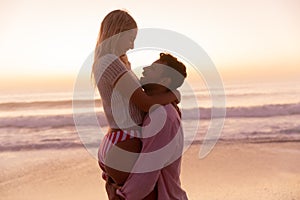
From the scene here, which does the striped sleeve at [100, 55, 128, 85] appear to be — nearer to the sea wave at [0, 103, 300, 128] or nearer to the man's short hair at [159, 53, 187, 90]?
the man's short hair at [159, 53, 187, 90]

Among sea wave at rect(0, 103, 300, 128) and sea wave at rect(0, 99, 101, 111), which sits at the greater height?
sea wave at rect(0, 103, 300, 128)

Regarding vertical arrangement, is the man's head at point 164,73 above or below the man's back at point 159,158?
above

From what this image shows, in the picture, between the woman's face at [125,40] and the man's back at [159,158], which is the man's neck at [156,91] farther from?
the woman's face at [125,40]

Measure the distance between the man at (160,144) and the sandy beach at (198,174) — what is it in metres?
2.30

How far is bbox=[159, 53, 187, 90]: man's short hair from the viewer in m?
1.95

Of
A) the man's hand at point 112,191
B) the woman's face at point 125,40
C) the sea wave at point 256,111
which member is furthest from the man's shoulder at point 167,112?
the sea wave at point 256,111

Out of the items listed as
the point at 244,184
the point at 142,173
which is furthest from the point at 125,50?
the point at 244,184

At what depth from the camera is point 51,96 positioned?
1452 cm

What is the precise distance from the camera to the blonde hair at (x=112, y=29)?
6.18 ft

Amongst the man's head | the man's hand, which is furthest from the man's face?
the man's hand

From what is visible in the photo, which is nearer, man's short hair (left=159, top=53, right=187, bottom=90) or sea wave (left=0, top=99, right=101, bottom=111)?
man's short hair (left=159, top=53, right=187, bottom=90)

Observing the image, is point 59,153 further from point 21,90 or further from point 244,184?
point 21,90

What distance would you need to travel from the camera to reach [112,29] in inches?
74.7

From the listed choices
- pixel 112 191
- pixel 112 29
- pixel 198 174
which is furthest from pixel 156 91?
pixel 198 174
